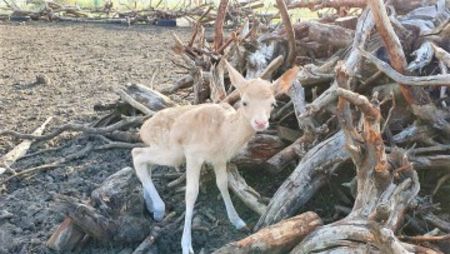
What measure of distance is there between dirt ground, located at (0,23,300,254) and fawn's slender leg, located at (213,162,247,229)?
0.25 ft

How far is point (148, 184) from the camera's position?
5098 mm

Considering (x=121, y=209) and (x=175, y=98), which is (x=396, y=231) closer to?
(x=121, y=209)

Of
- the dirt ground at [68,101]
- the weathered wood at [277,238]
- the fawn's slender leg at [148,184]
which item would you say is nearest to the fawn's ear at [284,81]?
the weathered wood at [277,238]

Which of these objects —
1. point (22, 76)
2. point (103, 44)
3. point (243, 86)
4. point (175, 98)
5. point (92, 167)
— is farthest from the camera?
point (103, 44)

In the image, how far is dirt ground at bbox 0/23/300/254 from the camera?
16.6ft

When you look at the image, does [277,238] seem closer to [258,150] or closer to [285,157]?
[285,157]

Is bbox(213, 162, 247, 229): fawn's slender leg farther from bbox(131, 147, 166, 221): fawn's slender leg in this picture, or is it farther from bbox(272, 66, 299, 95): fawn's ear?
bbox(272, 66, 299, 95): fawn's ear

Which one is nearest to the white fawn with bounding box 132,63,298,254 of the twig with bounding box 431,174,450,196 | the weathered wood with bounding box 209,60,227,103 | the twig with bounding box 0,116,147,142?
the weathered wood with bounding box 209,60,227,103

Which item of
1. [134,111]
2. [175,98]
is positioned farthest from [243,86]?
[175,98]

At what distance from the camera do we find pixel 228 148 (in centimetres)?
461

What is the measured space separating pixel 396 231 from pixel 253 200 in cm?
129

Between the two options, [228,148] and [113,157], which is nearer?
[228,148]

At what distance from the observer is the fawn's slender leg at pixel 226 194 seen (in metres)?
4.82

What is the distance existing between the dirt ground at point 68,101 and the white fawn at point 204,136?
0.92 ft
